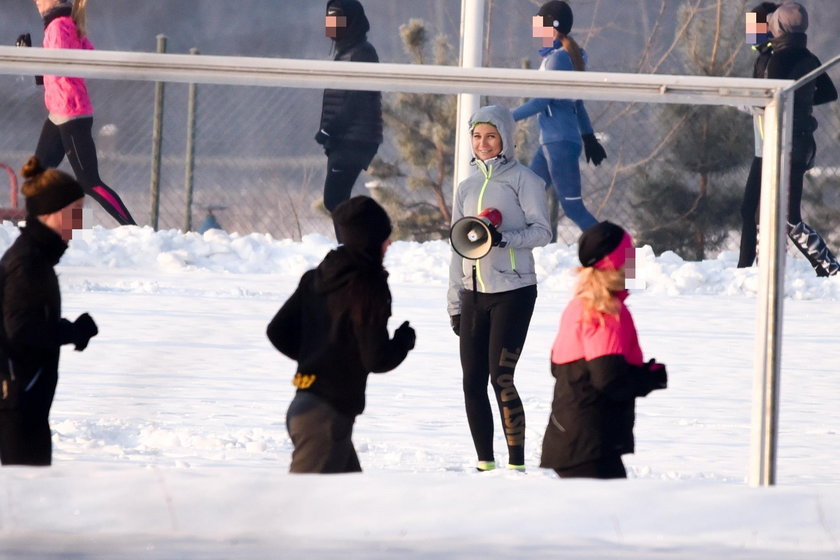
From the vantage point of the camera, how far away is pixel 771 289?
409 cm

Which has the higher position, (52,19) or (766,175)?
(52,19)

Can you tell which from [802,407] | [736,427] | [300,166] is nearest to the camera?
[736,427]

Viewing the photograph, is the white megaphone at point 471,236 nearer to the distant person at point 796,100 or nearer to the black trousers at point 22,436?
the distant person at point 796,100

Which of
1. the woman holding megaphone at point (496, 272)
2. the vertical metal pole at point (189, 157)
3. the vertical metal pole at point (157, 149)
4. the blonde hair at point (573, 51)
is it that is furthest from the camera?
the vertical metal pole at point (189, 157)

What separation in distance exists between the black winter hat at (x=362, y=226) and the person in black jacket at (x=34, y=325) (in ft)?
2.45

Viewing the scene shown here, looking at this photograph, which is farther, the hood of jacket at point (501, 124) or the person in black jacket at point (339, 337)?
the hood of jacket at point (501, 124)

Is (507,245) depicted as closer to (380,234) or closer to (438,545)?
(380,234)

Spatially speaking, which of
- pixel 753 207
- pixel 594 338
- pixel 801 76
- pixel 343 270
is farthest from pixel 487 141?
pixel 753 207

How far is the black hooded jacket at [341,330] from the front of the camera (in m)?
3.36

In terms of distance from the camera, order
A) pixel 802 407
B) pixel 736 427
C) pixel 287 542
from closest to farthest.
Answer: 1. pixel 287 542
2. pixel 736 427
3. pixel 802 407

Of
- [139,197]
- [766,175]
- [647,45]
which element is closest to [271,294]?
[139,197]

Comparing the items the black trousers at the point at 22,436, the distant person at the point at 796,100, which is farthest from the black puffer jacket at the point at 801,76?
the black trousers at the point at 22,436

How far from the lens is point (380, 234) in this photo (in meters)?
3.46

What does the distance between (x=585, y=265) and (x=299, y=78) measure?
108 cm
